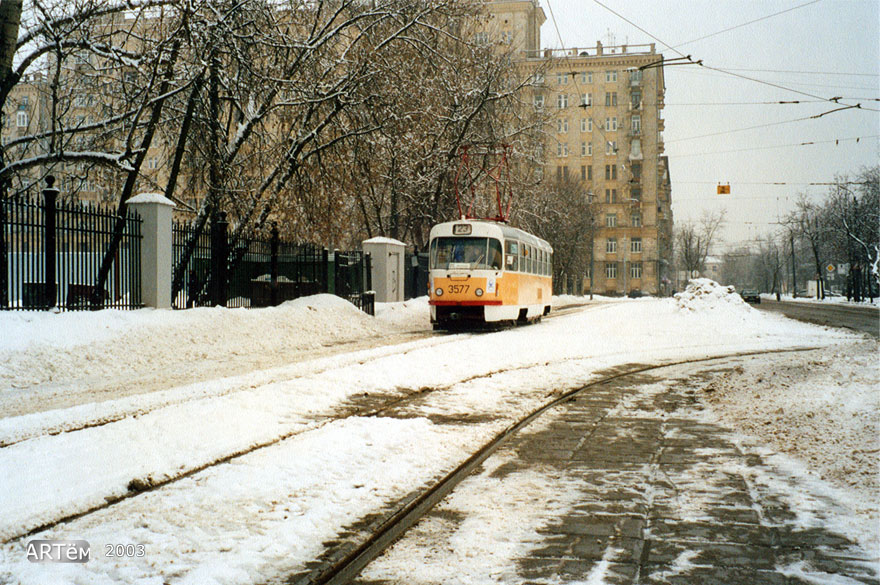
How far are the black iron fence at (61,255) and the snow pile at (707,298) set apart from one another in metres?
18.7

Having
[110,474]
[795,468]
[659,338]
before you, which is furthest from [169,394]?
[659,338]

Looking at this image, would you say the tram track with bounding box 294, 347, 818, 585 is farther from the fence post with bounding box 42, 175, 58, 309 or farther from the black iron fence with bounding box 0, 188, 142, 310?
the black iron fence with bounding box 0, 188, 142, 310

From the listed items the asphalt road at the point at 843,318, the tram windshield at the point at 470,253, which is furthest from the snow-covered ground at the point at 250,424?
the asphalt road at the point at 843,318

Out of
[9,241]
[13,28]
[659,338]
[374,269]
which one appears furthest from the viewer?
[374,269]

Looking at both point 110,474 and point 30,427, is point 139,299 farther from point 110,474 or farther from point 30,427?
point 110,474

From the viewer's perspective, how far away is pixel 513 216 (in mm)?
39125

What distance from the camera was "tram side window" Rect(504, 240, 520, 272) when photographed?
22630 millimetres

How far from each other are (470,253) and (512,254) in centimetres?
169

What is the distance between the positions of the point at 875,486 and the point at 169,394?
7385mm

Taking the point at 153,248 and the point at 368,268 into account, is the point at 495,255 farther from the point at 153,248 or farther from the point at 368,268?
the point at 153,248

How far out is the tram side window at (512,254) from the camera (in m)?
22.6

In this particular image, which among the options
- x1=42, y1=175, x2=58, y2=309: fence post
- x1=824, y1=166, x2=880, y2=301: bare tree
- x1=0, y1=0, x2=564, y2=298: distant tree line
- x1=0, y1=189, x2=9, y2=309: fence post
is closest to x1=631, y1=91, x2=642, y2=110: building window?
x1=824, y1=166, x2=880, y2=301: bare tree

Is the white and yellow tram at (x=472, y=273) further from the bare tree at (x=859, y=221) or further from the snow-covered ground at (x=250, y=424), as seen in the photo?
the bare tree at (x=859, y=221)

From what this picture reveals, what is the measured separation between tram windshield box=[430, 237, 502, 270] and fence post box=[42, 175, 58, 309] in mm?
10883
